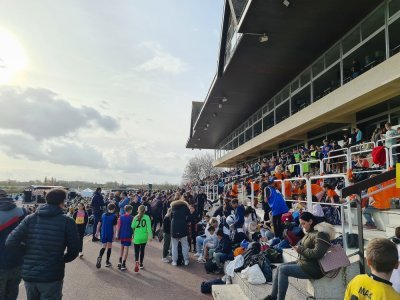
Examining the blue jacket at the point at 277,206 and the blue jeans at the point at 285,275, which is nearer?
the blue jeans at the point at 285,275

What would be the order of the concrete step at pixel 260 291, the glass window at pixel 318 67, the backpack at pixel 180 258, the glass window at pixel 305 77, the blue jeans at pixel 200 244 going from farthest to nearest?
the glass window at pixel 305 77 → the glass window at pixel 318 67 → the blue jeans at pixel 200 244 → the backpack at pixel 180 258 → the concrete step at pixel 260 291

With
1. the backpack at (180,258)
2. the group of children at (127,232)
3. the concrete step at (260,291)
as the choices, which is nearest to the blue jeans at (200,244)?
the backpack at (180,258)

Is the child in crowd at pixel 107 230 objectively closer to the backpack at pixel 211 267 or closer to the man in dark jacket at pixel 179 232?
the man in dark jacket at pixel 179 232

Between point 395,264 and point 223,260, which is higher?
point 395,264

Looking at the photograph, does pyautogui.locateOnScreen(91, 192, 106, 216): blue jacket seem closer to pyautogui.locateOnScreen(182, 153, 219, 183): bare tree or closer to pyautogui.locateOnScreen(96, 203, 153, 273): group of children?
pyautogui.locateOnScreen(96, 203, 153, 273): group of children

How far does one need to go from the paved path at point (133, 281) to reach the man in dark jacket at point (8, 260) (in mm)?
2325

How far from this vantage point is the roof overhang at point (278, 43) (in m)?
11.8

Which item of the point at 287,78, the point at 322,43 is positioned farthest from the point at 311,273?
the point at 287,78

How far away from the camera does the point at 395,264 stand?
2.37m

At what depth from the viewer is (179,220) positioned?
937 cm

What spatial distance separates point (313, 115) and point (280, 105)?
21.1ft

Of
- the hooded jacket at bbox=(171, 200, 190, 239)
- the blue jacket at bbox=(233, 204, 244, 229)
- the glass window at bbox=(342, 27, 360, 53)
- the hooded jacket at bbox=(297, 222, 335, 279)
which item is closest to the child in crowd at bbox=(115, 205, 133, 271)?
the hooded jacket at bbox=(171, 200, 190, 239)

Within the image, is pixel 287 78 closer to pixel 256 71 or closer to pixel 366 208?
pixel 256 71

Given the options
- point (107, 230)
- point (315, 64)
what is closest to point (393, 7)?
point (315, 64)
